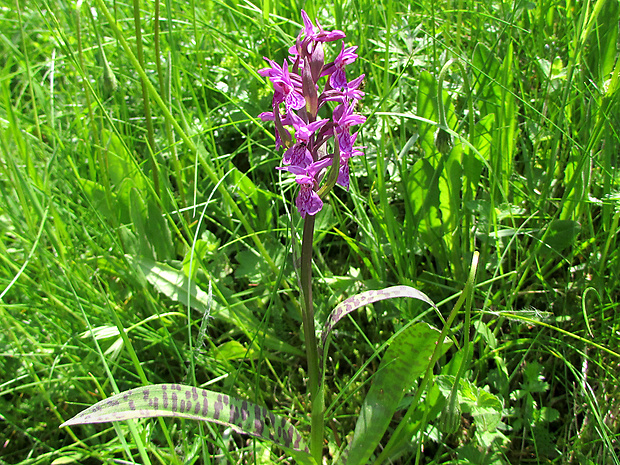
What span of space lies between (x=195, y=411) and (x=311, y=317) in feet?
1.21

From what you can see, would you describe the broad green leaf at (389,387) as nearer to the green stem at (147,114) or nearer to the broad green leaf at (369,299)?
A: the broad green leaf at (369,299)

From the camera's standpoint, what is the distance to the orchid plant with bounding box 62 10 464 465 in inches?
41.9

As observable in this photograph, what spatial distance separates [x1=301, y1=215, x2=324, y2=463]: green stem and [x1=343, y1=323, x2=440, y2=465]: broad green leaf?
0.12m

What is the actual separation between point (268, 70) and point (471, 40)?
4.64ft

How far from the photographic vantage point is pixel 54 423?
1665 millimetres

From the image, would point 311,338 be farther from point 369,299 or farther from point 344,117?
point 344,117

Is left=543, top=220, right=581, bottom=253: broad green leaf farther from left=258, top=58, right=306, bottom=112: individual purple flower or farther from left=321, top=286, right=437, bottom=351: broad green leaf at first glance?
left=258, top=58, right=306, bottom=112: individual purple flower

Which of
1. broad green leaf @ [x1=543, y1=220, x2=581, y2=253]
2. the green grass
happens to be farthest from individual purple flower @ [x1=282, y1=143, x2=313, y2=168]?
broad green leaf @ [x1=543, y1=220, x2=581, y2=253]

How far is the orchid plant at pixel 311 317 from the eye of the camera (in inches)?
41.9

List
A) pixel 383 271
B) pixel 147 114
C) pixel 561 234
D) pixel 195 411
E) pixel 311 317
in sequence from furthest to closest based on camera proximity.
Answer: pixel 147 114
pixel 383 271
pixel 561 234
pixel 311 317
pixel 195 411

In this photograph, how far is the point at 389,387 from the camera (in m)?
1.30

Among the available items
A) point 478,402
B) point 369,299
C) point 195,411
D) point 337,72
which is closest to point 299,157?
point 337,72

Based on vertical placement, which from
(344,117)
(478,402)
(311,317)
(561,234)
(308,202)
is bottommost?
(478,402)

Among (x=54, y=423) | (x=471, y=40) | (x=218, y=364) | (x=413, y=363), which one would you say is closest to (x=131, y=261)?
(x=218, y=364)
